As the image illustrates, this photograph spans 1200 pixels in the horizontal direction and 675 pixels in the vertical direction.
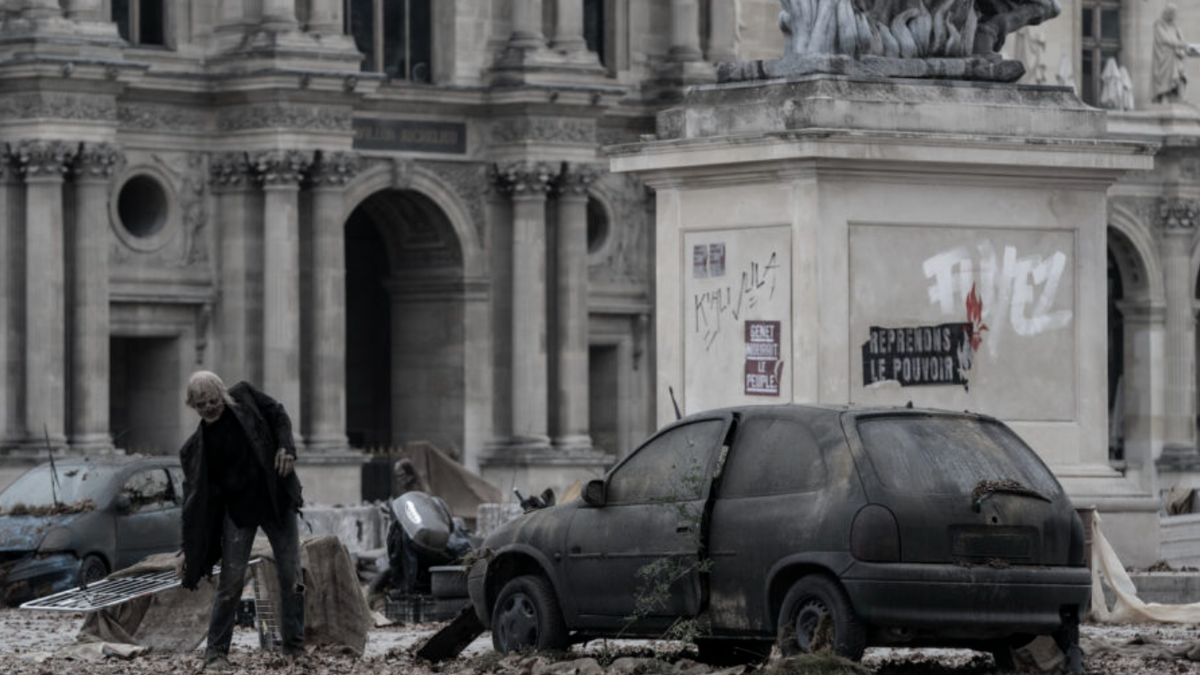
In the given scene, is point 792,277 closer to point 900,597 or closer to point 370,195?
point 900,597

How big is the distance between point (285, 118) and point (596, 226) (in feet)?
25.6

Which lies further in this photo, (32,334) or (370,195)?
(370,195)

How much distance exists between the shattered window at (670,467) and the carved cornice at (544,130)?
103 feet

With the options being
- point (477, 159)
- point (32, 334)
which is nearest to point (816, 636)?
point (32, 334)

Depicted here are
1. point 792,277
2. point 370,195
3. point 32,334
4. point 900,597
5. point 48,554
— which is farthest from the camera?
point 370,195

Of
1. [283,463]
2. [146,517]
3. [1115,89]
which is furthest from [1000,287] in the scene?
[1115,89]

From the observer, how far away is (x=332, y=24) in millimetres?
48031

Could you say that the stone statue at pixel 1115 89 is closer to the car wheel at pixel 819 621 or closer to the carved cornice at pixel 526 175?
the carved cornice at pixel 526 175

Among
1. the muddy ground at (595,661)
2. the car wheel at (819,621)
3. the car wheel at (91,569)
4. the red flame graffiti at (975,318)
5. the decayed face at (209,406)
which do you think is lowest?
the car wheel at (91,569)

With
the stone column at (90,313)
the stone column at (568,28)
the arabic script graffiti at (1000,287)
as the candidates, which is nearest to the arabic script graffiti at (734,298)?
the arabic script graffiti at (1000,287)

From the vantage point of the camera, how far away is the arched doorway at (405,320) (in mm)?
51500

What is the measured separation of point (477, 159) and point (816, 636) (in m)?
33.8

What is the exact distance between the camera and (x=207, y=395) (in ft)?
64.6

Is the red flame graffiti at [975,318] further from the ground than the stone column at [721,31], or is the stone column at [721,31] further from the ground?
the stone column at [721,31]
